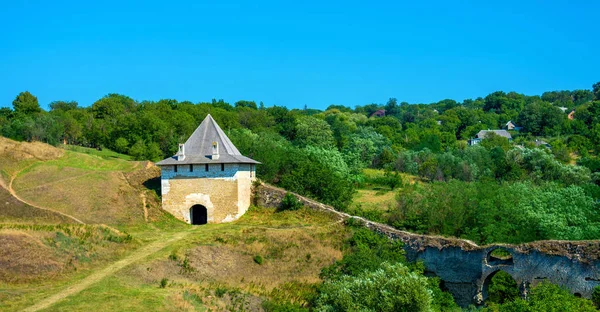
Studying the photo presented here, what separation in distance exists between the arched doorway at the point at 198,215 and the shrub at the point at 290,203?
5.03 meters

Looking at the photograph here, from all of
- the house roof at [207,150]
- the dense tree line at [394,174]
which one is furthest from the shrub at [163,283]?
the house roof at [207,150]

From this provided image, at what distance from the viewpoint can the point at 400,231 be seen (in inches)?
1335

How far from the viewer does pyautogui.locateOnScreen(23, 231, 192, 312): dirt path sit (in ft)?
72.2

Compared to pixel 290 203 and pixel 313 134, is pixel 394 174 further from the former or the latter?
pixel 290 203

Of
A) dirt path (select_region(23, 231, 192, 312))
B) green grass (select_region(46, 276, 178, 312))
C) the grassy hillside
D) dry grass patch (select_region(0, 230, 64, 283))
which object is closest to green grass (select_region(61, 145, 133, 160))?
the grassy hillside

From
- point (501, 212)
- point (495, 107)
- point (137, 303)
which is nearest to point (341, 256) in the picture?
point (501, 212)

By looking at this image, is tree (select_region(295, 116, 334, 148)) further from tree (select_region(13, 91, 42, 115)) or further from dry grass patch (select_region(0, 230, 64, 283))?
dry grass patch (select_region(0, 230, 64, 283))

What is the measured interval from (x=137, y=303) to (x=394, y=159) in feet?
181

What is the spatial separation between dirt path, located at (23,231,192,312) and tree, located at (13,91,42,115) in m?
42.2

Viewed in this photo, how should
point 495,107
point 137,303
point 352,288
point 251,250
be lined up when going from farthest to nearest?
point 495,107, point 251,250, point 352,288, point 137,303

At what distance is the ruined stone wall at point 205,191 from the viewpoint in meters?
37.8

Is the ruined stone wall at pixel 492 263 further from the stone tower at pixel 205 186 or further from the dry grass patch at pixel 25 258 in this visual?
the dry grass patch at pixel 25 258

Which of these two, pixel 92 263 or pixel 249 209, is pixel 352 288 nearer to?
pixel 92 263

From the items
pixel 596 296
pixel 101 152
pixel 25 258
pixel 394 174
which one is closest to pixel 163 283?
pixel 25 258
